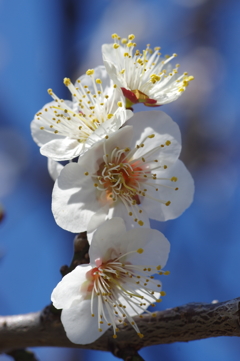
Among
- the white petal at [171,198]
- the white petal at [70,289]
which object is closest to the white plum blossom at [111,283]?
the white petal at [70,289]

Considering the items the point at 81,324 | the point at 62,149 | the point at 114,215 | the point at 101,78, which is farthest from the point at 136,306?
the point at 101,78

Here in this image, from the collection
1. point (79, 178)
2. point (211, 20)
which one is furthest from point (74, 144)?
point (211, 20)

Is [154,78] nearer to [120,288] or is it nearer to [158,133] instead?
[158,133]

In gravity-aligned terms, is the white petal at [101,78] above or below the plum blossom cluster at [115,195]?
above

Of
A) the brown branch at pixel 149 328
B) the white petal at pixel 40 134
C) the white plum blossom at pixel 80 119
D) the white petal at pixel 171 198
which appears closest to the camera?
the brown branch at pixel 149 328

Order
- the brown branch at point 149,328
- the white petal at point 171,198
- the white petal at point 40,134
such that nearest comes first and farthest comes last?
the brown branch at point 149,328, the white petal at point 171,198, the white petal at point 40,134

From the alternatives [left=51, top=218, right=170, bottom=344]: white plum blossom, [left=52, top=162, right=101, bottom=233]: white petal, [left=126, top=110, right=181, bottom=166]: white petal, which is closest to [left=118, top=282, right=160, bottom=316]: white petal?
[left=51, top=218, right=170, bottom=344]: white plum blossom

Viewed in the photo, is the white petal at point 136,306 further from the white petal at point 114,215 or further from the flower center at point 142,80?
the flower center at point 142,80

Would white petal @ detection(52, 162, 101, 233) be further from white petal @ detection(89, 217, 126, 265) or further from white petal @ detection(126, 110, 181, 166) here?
white petal @ detection(126, 110, 181, 166)
